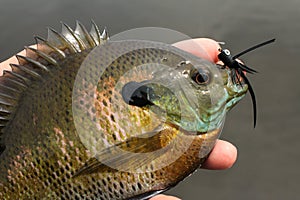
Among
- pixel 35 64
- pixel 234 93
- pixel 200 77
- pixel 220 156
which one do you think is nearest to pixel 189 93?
pixel 200 77

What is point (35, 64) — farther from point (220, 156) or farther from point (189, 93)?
point (220, 156)

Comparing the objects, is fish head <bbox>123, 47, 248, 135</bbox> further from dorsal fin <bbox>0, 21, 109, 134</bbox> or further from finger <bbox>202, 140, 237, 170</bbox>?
finger <bbox>202, 140, 237, 170</bbox>

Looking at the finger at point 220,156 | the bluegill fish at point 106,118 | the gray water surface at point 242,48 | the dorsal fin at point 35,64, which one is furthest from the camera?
the gray water surface at point 242,48

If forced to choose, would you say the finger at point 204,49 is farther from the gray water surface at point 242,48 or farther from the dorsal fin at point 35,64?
the gray water surface at point 242,48

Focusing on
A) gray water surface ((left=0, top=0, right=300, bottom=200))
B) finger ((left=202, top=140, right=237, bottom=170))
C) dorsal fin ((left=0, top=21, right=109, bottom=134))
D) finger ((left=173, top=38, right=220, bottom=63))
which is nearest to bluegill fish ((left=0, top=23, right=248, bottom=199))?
dorsal fin ((left=0, top=21, right=109, bottom=134))

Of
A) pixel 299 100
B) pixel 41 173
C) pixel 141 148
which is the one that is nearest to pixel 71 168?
pixel 41 173

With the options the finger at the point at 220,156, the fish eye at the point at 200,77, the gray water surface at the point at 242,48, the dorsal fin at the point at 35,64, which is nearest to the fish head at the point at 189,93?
the fish eye at the point at 200,77
